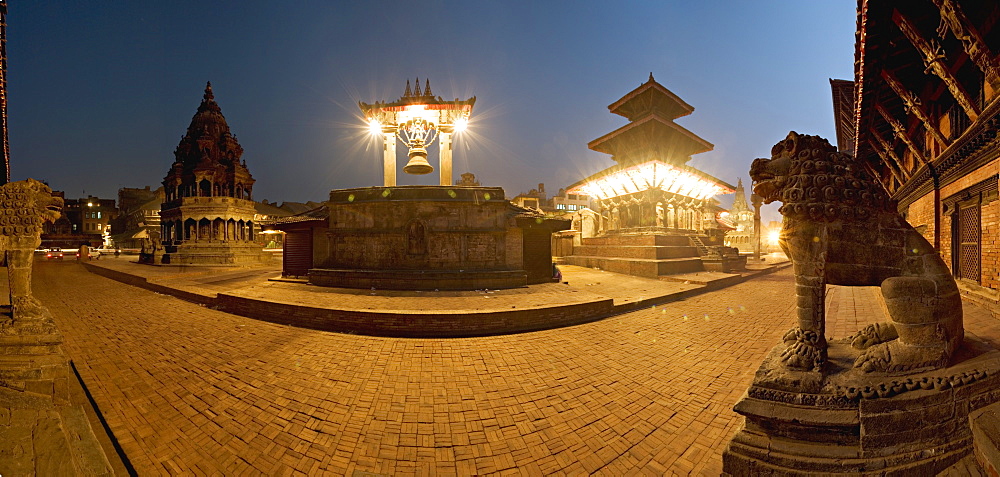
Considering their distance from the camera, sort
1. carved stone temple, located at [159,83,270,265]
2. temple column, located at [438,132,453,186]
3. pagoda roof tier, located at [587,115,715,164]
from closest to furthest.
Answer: temple column, located at [438,132,453,186]
pagoda roof tier, located at [587,115,715,164]
carved stone temple, located at [159,83,270,265]

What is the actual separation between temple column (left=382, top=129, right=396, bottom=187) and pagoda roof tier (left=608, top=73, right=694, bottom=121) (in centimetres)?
1501

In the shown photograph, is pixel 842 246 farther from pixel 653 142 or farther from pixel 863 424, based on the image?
pixel 653 142

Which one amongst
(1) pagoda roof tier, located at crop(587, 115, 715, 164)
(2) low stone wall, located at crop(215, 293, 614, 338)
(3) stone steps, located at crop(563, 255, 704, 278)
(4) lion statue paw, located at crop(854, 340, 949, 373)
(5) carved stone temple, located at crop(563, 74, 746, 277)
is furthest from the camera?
(1) pagoda roof tier, located at crop(587, 115, 715, 164)

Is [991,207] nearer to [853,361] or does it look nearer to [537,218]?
[853,361]

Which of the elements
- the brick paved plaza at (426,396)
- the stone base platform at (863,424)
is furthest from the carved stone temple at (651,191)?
the stone base platform at (863,424)

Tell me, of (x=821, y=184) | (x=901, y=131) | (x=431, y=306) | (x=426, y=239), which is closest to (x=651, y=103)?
(x=901, y=131)

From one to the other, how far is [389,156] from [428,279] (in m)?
6.83

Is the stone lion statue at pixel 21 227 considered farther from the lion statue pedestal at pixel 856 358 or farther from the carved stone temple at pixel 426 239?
the lion statue pedestal at pixel 856 358

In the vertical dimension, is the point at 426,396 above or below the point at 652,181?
below

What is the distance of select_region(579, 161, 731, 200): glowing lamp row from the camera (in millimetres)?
18625

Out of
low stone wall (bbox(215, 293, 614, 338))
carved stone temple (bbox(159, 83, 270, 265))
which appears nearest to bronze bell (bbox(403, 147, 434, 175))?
low stone wall (bbox(215, 293, 614, 338))

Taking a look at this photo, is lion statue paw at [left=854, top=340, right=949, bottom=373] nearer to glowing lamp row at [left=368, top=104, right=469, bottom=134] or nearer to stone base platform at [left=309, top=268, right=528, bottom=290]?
stone base platform at [left=309, top=268, right=528, bottom=290]

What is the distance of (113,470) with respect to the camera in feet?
8.27

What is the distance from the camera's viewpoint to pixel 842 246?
9.21 feet
